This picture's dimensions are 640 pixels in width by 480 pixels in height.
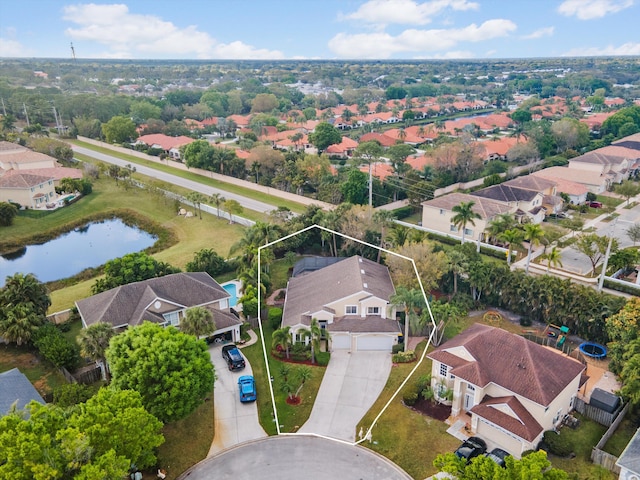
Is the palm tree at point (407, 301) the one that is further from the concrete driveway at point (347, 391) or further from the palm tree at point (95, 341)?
the palm tree at point (95, 341)

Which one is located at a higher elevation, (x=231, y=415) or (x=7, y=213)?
(x=7, y=213)

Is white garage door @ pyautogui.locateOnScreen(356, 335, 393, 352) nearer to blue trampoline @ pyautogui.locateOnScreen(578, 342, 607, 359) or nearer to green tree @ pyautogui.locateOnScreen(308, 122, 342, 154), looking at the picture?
blue trampoline @ pyautogui.locateOnScreen(578, 342, 607, 359)

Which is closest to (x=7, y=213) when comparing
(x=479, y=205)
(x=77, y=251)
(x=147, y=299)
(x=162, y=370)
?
(x=77, y=251)

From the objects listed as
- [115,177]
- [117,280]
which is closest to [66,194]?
[115,177]

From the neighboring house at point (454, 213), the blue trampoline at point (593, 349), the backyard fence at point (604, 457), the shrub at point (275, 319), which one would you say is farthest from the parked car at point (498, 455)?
the neighboring house at point (454, 213)

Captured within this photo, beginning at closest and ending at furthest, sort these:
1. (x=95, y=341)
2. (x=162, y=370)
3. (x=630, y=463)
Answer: (x=630, y=463) < (x=162, y=370) < (x=95, y=341)

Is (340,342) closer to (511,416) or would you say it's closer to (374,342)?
(374,342)

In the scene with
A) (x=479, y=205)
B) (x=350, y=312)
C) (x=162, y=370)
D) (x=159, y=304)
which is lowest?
(x=350, y=312)

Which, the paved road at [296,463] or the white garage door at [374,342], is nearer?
the paved road at [296,463]
